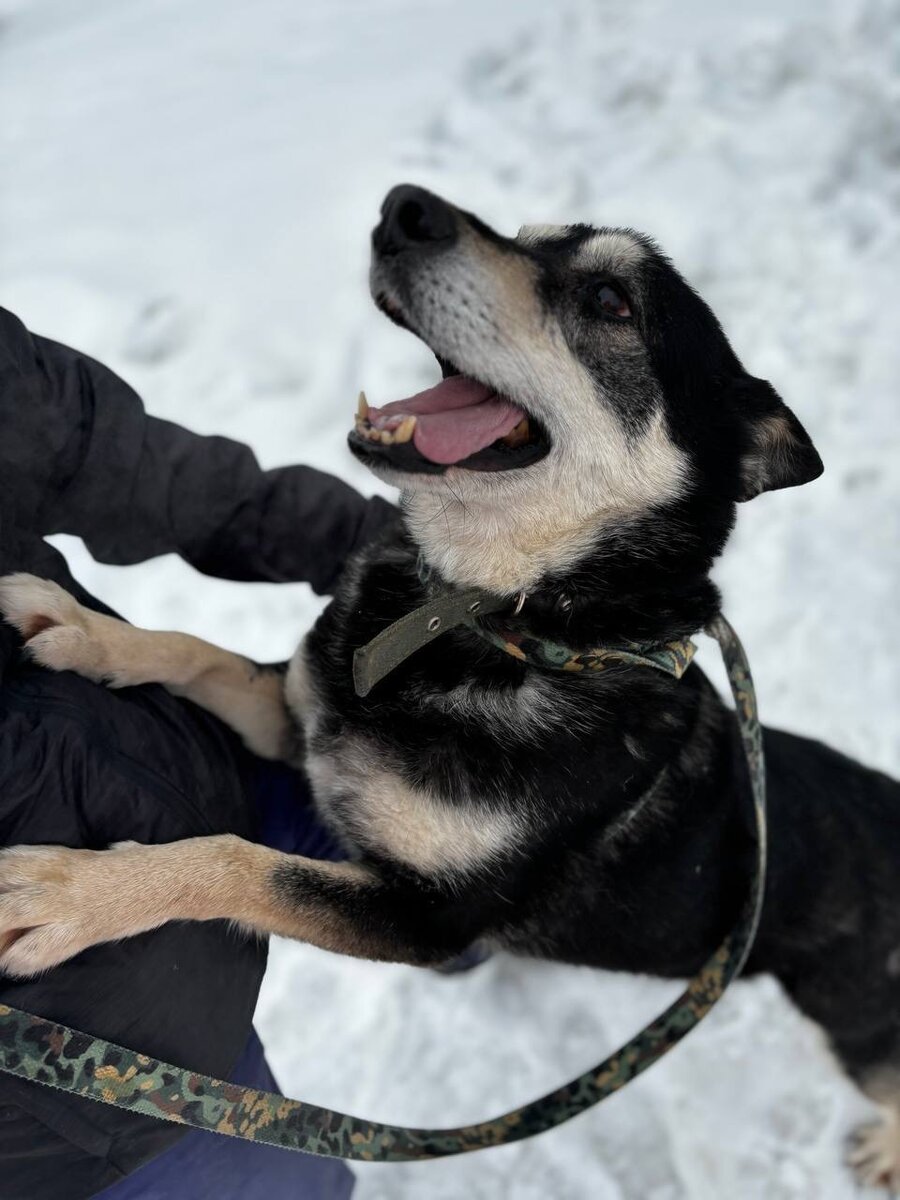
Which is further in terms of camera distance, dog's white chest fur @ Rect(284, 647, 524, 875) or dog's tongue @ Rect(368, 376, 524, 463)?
dog's white chest fur @ Rect(284, 647, 524, 875)

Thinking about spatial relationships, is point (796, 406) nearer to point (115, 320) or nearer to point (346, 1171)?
point (115, 320)

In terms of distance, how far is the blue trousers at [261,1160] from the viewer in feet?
6.76

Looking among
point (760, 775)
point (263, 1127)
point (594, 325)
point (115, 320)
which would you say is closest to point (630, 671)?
point (760, 775)

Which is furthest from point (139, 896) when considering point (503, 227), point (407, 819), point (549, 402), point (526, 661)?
point (503, 227)

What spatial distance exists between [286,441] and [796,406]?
239 centimetres

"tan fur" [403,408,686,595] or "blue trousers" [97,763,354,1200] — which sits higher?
"tan fur" [403,408,686,595]

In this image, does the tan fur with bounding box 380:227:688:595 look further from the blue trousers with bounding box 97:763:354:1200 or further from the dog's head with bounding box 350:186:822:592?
the blue trousers with bounding box 97:763:354:1200

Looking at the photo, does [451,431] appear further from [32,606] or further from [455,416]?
[32,606]

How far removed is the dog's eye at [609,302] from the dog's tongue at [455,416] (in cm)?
33

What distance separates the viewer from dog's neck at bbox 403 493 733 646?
220 cm

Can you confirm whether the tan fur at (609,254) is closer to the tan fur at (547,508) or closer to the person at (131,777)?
the tan fur at (547,508)

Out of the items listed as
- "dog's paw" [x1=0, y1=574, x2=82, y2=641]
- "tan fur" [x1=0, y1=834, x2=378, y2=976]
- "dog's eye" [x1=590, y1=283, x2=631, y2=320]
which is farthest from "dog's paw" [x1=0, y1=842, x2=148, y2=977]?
"dog's eye" [x1=590, y1=283, x2=631, y2=320]

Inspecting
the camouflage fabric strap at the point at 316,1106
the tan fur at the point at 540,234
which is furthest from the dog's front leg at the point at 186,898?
the tan fur at the point at 540,234

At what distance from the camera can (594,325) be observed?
2207 mm
